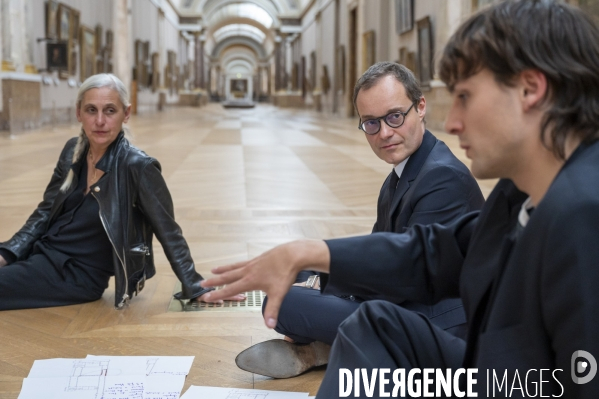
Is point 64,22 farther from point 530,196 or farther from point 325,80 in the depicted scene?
point 530,196

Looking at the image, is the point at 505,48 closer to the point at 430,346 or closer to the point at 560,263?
the point at 560,263

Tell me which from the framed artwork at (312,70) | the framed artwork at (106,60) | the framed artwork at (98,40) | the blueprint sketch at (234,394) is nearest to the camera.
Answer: the blueprint sketch at (234,394)

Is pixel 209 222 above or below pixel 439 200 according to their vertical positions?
below

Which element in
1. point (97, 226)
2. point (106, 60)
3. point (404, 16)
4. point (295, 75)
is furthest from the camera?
point (295, 75)

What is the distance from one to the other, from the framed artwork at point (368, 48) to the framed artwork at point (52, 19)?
960cm

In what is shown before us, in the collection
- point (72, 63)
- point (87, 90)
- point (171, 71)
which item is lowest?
point (87, 90)

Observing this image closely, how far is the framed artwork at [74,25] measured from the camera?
67.3 feet

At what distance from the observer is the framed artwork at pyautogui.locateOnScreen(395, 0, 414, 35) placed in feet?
62.6

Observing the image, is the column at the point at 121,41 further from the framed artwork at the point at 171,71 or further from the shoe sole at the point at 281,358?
the shoe sole at the point at 281,358

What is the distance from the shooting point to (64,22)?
19.7 m

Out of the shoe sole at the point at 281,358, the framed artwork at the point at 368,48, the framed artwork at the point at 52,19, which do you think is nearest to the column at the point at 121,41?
the framed artwork at the point at 52,19

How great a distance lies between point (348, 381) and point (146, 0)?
34609 mm

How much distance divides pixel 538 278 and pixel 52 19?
18922 millimetres

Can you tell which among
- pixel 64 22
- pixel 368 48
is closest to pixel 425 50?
pixel 368 48
